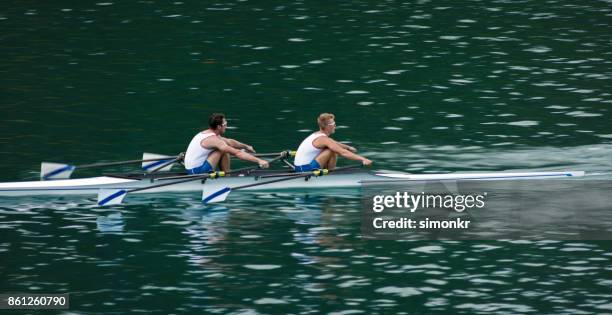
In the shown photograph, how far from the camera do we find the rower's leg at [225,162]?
92.8 feet

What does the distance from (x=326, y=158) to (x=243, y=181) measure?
187cm

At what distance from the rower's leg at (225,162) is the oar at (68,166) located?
1487 mm

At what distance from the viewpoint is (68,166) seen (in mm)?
28547

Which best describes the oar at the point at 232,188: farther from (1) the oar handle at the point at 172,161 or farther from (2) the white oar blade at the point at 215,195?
(1) the oar handle at the point at 172,161

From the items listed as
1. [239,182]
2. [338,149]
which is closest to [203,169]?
[239,182]

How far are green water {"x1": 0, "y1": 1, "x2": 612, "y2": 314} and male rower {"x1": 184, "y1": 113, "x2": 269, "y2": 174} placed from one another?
0.88m

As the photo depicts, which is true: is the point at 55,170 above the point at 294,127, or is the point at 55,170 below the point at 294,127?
below

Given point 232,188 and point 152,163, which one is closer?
point 232,188

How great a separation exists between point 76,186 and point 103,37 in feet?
51.0

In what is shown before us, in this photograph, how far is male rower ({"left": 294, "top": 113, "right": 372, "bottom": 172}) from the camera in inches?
1099

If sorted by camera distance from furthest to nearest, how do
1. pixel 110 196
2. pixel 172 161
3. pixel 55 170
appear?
pixel 172 161 < pixel 55 170 < pixel 110 196

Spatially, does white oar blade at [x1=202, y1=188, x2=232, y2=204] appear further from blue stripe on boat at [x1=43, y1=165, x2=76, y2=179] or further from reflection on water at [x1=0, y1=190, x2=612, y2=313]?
blue stripe on boat at [x1=43, y1=165, x2=76, y2=179]

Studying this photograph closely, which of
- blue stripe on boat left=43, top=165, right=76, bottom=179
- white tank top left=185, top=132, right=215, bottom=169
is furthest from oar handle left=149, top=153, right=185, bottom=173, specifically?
blue stripe on boat left=43, top=165, right=76, bottom=179

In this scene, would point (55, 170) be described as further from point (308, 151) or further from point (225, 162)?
point (308, 151)
